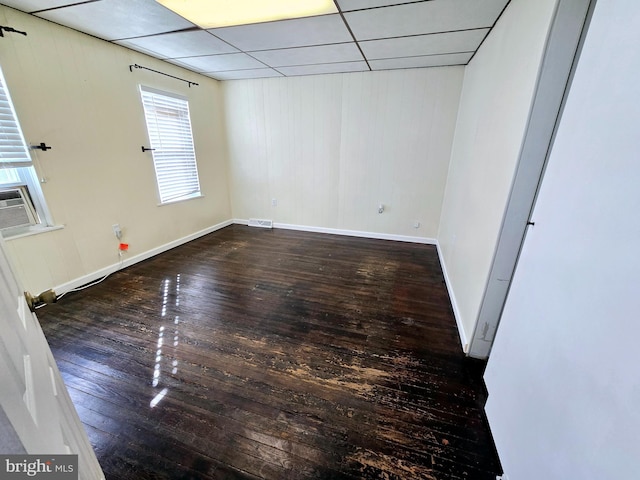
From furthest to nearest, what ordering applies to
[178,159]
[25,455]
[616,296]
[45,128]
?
[178,159], [45,128], [616,296], [25,455]

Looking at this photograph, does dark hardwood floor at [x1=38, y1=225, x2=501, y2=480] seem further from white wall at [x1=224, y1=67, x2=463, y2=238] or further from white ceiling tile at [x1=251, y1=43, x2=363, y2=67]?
white ceiling tile at [x1=251, y1=43, x2=363, y2=67]

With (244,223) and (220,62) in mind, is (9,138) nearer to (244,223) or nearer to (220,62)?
(220,62)

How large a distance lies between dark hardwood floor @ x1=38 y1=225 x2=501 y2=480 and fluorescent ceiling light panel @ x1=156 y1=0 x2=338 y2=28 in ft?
7.87

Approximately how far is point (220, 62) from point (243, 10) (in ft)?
4.73

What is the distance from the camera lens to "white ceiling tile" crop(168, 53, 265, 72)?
3.15 m

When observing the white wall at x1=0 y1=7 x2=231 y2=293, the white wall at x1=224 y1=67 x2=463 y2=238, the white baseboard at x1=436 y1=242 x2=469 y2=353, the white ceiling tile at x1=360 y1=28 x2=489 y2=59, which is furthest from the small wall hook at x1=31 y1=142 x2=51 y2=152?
the white baseboard at x1=436 y1=242 x2=469 y2=353

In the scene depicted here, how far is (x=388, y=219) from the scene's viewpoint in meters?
4.21

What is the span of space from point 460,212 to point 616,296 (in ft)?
6.93

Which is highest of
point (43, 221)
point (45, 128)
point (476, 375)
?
point (45, 128)

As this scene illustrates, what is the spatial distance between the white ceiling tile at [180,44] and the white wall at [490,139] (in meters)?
2.50

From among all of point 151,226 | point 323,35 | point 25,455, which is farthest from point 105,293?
point 323,35

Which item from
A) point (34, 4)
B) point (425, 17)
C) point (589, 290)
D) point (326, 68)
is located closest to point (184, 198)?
point (34, 4)

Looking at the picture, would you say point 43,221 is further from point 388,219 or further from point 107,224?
point 388,219

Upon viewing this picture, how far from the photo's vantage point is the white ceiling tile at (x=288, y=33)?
226 cm
